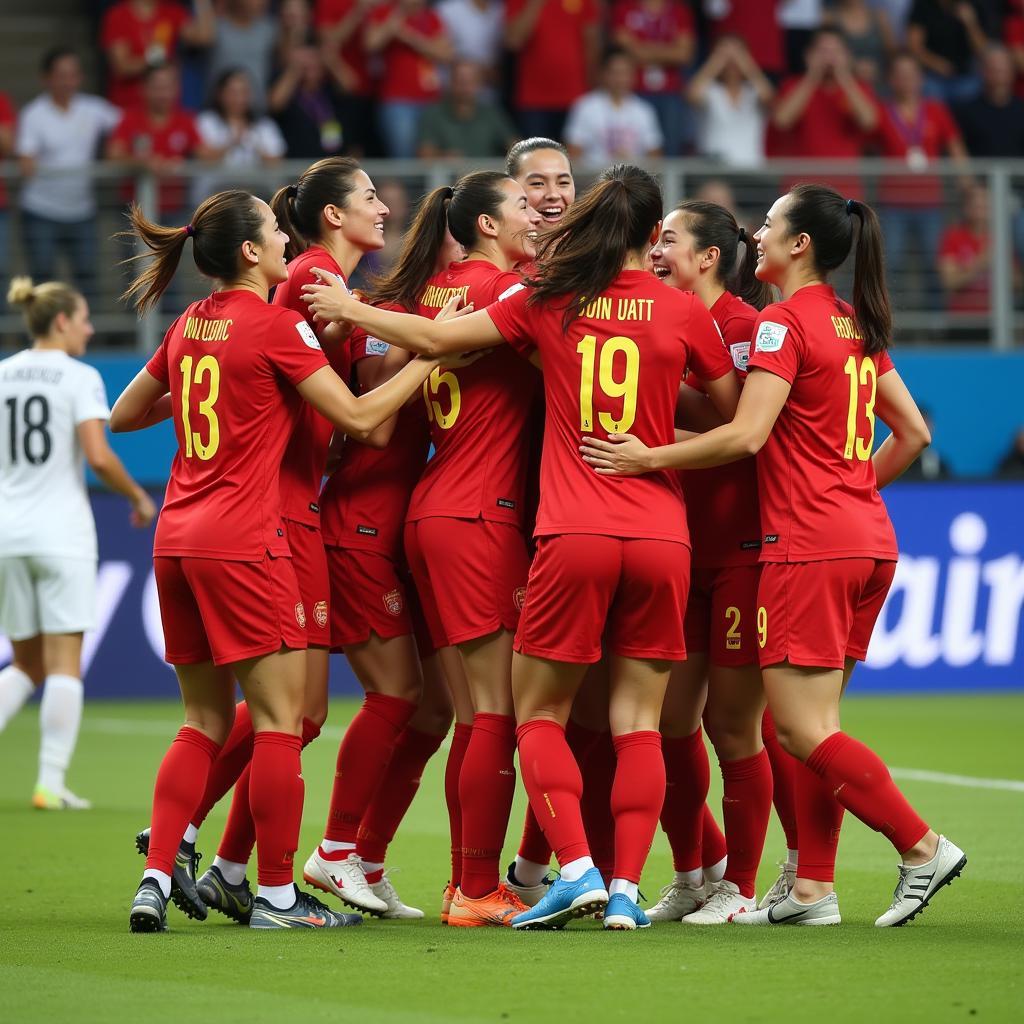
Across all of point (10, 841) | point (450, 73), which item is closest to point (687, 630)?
point (10, 841)

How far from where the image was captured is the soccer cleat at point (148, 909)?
227 inches

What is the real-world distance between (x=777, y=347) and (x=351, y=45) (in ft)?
37.7

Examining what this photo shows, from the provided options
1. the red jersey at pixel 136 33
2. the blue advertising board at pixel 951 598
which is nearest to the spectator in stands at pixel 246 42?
the red jersey at pixel 136 33

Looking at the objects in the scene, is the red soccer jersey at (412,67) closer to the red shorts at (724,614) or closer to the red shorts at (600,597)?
the red shorts at (724,614)

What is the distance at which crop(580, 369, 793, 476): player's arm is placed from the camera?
228 inches

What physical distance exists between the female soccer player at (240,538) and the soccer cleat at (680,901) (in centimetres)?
115

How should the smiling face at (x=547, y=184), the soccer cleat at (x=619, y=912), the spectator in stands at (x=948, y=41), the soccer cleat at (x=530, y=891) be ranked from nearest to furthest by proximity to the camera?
1. the soccer cleat at (x=619, y=912)
2. the soccer cleat at (x=530, y=891)
3. the smiling face at (x=547, y=184)
4. the spectator in stands at (x=948, y=41)

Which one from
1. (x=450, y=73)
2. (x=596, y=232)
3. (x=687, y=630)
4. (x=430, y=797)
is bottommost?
(x=430, y=797)

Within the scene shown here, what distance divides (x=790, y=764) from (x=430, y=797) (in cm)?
386

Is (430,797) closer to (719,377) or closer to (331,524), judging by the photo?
(331,524)

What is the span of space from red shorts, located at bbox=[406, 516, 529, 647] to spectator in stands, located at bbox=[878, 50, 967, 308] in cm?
1038

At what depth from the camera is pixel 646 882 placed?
7.21m

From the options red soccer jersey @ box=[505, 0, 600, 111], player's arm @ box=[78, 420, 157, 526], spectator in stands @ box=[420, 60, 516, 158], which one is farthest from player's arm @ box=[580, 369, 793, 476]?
red soccer jersey @ box=[505, 0, 600, 111]

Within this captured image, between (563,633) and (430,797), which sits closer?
(563,633)
